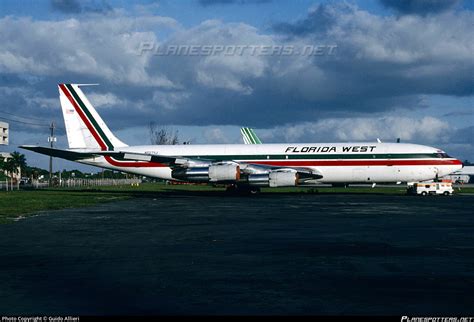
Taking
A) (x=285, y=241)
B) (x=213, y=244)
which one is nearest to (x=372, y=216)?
(x=285, y=241)

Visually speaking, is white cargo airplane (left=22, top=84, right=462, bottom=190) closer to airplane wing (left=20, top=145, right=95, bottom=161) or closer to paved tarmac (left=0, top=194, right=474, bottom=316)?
airplane wing (left=20, top=145, right=95, bottom=161)

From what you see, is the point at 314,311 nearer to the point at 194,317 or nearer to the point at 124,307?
the point at 194,317

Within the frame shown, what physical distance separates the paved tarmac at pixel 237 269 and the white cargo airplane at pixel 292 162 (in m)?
25.2

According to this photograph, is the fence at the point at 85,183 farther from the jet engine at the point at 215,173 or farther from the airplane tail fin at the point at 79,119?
the jet engine at the point at 215,173

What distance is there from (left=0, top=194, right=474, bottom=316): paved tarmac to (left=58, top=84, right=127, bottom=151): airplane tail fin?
1270 inches

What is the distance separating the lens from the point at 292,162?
49.3m

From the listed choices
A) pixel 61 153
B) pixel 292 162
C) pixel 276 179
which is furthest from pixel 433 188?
pixel 61 153

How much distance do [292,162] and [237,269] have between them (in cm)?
3798

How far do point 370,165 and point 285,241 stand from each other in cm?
3312

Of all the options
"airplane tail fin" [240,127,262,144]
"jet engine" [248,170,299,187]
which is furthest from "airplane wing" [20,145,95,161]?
"airplane tail fin" [240,127,262,144]

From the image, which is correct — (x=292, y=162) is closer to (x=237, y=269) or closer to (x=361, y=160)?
(x=361, y=160)

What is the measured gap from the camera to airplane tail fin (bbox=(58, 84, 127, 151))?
173 feet

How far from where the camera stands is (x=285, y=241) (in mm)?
16484

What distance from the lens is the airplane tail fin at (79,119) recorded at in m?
52.8
